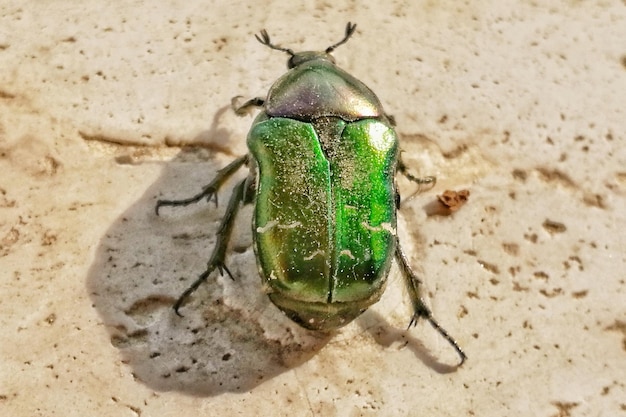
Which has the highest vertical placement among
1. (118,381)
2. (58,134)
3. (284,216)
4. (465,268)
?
(284,216)

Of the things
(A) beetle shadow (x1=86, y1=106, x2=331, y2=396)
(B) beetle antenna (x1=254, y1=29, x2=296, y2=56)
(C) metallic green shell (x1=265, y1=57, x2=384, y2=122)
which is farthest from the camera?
(B) beetle antenna (x1=254, y1=29, x2=296, y2=56)

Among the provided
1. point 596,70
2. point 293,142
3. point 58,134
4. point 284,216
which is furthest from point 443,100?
point 58,134

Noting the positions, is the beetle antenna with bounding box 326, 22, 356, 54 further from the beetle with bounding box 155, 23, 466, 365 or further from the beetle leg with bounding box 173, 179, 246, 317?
the beetle leg with bounding box 173, 179, 246, 317

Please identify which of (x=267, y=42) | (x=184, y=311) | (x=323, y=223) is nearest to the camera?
(x=323, y=223)

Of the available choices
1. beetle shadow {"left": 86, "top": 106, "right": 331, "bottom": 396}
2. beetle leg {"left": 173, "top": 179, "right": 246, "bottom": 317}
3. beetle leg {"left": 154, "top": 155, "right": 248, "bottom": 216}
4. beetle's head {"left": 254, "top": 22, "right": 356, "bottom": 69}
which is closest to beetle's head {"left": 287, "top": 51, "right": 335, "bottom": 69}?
beetle's head {"left": 254, "top": 22, "right": 356, "bottom": 69}

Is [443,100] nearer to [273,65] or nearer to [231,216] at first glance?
[273,65]

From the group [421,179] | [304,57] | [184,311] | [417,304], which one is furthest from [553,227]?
[184,311]

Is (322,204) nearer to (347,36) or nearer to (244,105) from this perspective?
(244,105)
